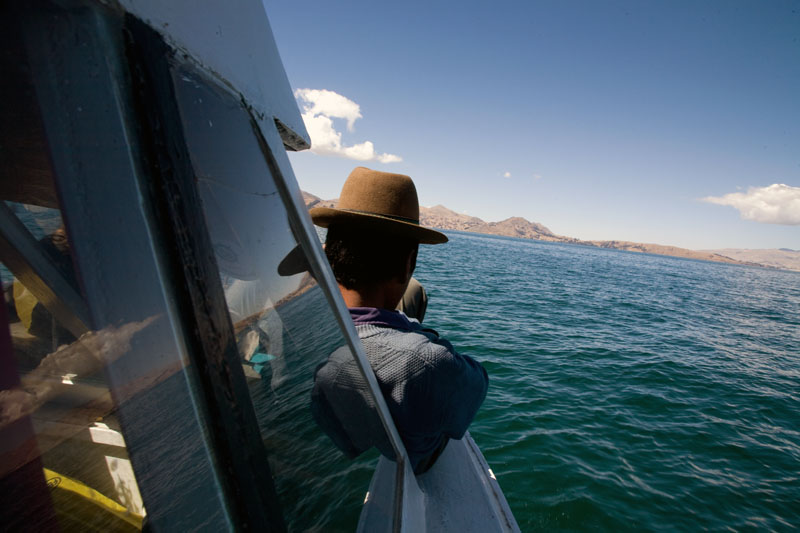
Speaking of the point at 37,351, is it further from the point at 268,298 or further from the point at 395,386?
the point at 395,386

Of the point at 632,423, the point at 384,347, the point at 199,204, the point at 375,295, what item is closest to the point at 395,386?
the point at 384,347

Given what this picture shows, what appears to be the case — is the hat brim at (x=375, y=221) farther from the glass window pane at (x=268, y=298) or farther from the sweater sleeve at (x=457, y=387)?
the sweater sleeve at (x=457, y=387)

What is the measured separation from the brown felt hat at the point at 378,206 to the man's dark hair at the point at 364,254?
0.12 feet

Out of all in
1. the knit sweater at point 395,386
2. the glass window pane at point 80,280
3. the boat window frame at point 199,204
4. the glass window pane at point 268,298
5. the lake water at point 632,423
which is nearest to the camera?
the glass window pane at point 80,280

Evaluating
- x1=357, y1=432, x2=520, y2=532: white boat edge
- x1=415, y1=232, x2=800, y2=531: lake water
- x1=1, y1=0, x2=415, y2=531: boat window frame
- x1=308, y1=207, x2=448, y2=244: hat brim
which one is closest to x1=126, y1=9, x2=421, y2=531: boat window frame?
x1=1, y1=0, x2=415, y2=531: boat window frame

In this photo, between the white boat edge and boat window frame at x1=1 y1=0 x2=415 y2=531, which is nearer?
boat window frame at x1=1 y1=0 x2=415 y2=531

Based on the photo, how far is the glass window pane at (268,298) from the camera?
2.36 ft

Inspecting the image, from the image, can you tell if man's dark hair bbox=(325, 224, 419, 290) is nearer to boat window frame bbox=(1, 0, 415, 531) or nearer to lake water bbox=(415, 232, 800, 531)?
boat window frame bbox=(1, 0, 415, 531)

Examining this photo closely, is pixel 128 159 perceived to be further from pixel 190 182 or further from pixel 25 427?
pixel 25 427

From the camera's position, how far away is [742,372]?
10062mm

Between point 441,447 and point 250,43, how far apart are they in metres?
2.22

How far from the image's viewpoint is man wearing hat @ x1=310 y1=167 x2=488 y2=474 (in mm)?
1312

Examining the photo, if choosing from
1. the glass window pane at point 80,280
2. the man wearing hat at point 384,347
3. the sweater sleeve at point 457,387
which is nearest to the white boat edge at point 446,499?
the man wearing hat at point 384,347

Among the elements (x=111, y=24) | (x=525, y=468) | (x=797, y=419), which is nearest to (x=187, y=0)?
(x=111, y=24)
